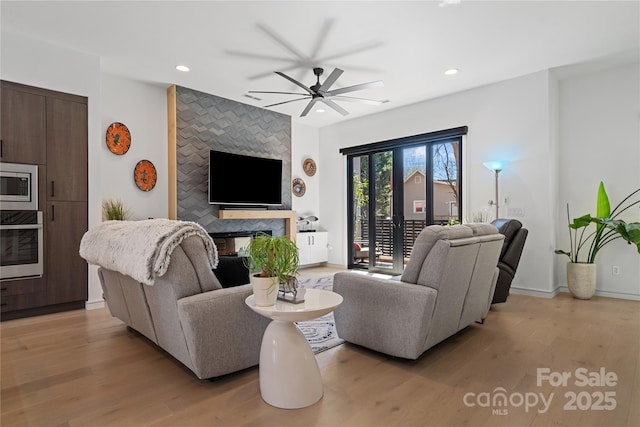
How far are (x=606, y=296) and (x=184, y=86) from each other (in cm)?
627

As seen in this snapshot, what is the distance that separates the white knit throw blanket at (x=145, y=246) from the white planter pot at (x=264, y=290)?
52 centimetres

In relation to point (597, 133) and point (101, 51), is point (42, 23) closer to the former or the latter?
point (101, 51)

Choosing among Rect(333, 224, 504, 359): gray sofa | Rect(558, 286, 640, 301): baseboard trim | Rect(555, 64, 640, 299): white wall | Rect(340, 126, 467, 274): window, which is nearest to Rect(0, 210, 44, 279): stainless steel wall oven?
Rect(333, 224, 504, 359): gray sofa

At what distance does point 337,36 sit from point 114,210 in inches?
133

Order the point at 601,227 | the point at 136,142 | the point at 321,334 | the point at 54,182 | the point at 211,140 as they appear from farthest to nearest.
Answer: the point at 211,140
the point at 136,142
the point at 601,227
the point at 54,182
the point at 321,334

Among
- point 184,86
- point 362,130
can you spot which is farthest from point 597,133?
point 184,86

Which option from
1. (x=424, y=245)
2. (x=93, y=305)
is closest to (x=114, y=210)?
(x=93, y=305)

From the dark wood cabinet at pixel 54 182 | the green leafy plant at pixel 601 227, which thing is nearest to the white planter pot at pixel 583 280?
the green leafy plant at pixel 601 227

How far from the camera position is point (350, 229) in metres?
6.71

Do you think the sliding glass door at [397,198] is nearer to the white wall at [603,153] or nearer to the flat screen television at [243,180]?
the white wall at [603,153]

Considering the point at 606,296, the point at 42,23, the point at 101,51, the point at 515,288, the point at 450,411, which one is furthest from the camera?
the point at 515,288

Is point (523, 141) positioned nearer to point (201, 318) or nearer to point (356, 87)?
point (356, 87)

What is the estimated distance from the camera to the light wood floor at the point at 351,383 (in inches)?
67.9

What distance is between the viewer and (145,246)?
78.5 inches
